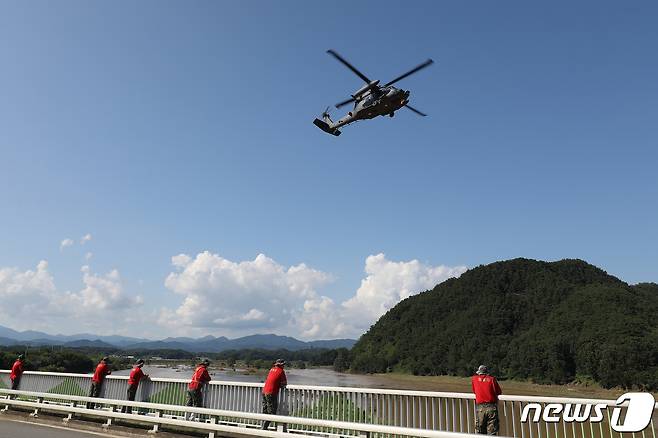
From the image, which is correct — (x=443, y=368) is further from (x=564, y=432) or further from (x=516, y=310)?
(x=564, y=432)

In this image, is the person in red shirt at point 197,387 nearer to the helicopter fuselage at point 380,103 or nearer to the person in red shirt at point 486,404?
the person in red shirt at point 486,404

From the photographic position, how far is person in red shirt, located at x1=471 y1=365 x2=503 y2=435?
926 cm

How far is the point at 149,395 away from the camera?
48.7 ft

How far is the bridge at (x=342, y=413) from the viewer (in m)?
8.92

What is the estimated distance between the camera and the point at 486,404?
30.7 feet

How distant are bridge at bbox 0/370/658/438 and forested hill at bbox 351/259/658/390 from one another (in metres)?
81.5

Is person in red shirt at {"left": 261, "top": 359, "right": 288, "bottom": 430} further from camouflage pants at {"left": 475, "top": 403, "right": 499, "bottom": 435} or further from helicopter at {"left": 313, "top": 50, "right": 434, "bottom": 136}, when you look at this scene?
helicopter at {"left": 313, "top": 50, "right": 434, "bottom": 136}

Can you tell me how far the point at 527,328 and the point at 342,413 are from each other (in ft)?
436

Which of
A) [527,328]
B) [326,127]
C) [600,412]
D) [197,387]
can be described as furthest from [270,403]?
[527,328]

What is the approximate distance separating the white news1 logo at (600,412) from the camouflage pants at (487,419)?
61 centimetres

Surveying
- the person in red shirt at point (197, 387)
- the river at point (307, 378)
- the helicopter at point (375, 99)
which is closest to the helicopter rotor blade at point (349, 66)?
the helicopter at point (375, 99)

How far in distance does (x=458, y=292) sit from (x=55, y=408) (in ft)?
527

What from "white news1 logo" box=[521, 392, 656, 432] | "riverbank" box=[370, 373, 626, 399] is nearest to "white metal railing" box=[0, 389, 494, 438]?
"white news1 logo" box=[521, 392, 656, 432]

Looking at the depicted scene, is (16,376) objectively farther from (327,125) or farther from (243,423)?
(327,125)
